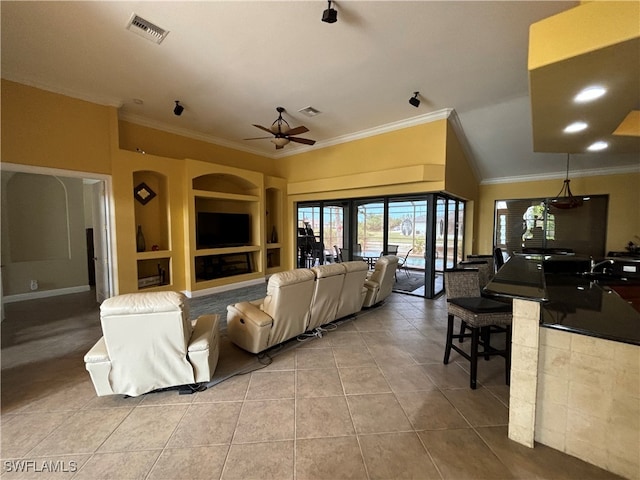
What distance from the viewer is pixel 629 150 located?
335 centimetres

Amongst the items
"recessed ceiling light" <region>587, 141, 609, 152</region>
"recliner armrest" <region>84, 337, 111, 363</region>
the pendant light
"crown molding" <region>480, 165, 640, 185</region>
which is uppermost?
"crown molding" <region>480, 165, 640, 185</region>

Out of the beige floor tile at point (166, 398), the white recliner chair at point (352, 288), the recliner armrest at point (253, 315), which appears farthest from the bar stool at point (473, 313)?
the beige floor tile at point (166, 398)

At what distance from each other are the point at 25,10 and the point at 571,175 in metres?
10.2

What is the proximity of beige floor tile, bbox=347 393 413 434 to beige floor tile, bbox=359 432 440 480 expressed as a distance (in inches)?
2.5

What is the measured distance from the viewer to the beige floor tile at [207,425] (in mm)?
1758

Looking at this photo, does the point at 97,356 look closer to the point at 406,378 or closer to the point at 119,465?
the point at 119,465

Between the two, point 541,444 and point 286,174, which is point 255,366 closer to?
point 541,444

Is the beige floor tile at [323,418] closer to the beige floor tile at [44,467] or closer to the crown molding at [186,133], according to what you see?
the beige floor tile at [44,467]

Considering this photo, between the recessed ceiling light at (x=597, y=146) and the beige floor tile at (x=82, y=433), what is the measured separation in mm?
5629

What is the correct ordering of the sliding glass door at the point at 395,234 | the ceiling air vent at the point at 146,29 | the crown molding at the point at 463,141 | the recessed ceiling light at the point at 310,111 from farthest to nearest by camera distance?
the sliding glass door at the point at 395,234, the crown molding at the point at 463,141, the recessed ceiling light at the point at 310,111, the ceiling air vent at the point at 146,29

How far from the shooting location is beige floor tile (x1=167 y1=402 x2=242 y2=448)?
1758 mm

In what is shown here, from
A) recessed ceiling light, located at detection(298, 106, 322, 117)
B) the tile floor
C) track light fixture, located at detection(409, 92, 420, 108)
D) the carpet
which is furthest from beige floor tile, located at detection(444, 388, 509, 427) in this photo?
recessed ceiling light, located at detection(298, 106, 322, 117)

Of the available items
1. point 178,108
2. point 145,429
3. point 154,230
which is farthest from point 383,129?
point 145,429

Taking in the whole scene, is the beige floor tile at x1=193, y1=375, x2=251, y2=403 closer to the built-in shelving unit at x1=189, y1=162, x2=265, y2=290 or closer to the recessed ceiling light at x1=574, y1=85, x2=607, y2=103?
the built-in shelving unit at x1=189, y1=162, x2=265, y2=290
